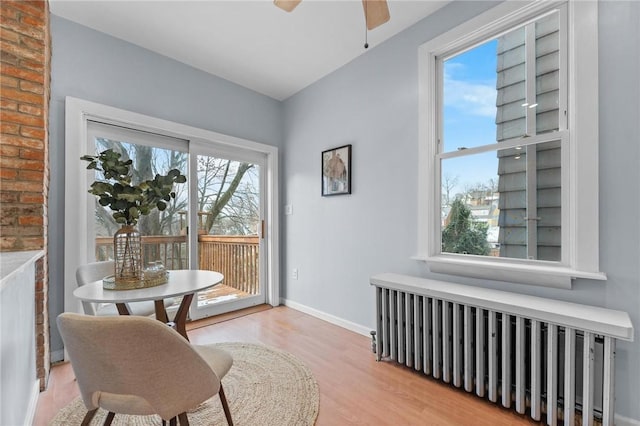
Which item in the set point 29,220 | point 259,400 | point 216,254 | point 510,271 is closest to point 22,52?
point 29,220

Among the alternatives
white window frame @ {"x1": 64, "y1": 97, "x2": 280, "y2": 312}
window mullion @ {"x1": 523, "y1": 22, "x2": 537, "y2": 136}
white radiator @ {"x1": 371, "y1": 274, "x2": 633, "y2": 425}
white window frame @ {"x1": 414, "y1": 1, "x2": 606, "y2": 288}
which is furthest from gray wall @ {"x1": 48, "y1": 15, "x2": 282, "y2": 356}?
window mullion @ {"x1": 523, "y1": 22, "x2": 537, "y2": 136}

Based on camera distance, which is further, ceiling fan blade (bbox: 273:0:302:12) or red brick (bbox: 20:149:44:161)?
red brick (bbox: 20:149:44:161)

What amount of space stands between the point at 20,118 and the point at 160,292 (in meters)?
1.40

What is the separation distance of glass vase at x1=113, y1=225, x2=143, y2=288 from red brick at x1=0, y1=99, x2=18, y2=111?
988mm

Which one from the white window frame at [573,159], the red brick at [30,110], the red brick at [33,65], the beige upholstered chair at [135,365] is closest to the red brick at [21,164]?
the red brick at [30,110]

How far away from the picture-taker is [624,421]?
1.45m

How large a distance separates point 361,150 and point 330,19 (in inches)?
43.2

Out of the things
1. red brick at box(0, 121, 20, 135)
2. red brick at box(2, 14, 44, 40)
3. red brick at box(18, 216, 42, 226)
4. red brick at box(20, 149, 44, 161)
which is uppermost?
red brick at box(2, 14, 44, 40)

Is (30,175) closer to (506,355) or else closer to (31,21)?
(31,21)

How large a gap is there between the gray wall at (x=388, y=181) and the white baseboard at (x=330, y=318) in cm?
5

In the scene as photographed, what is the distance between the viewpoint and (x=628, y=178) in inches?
56.5

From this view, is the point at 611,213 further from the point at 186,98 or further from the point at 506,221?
the point at 186,98

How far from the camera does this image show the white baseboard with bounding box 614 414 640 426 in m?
1.42

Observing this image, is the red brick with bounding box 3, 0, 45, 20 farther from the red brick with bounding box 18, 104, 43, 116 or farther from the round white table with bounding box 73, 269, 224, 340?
the round white table with bounding box 73, 269, 224, 340
